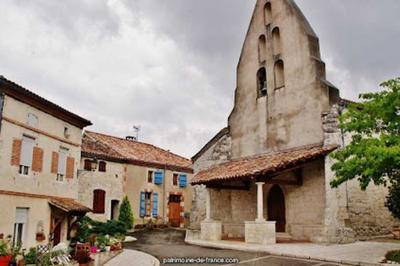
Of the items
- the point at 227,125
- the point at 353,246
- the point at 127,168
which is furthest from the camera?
the point at 127,168

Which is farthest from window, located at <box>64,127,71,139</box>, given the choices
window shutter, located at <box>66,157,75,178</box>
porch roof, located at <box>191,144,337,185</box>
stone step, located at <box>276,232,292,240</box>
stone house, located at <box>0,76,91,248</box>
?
stone step, located at <box>276,232,292,240</box>

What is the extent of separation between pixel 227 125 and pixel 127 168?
807 cm

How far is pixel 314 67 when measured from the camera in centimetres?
1527

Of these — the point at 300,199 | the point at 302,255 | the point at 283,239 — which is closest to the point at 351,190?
the point at 300,199

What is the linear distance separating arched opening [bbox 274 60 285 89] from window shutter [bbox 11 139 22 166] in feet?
36.6

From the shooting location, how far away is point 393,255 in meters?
9.91

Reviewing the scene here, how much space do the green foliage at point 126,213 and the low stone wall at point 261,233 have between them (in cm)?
1106

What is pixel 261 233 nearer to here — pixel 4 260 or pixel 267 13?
pixel 4 260

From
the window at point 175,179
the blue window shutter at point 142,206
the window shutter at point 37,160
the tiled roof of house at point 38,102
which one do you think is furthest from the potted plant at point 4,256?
the window at point 175,179

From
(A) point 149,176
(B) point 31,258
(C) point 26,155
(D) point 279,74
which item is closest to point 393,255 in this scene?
(B) point 31,258

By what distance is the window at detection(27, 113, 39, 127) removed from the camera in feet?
35.9

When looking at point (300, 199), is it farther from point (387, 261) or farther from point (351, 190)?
point (387, 261)

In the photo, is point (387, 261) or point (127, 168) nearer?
point (387, 261)

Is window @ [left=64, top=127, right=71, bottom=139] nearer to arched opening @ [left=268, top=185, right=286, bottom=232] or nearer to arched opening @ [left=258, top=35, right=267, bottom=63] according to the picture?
arched opening @ [left=268, top=185, right=286, bottom=232]
